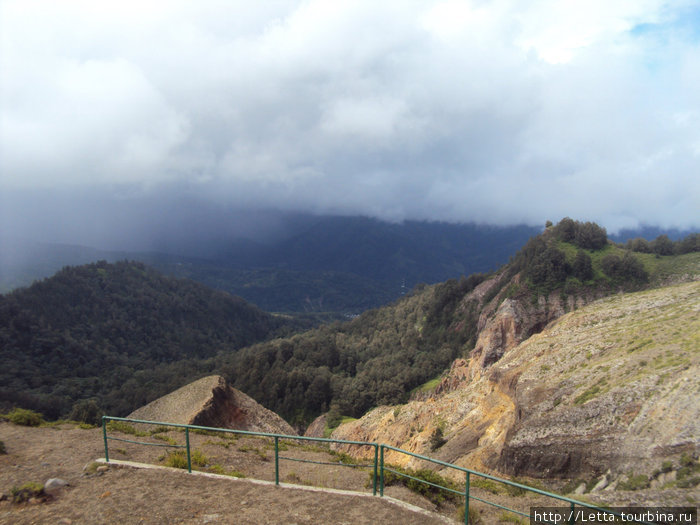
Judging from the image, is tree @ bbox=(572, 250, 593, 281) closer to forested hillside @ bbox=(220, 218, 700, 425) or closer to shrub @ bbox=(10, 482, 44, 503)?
forested hillside @ bbox=(220, 218, 700, 425)

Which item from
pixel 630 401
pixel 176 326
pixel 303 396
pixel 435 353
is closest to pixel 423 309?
pixel 435 353

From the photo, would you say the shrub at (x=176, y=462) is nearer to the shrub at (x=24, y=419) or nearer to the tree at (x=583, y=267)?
the shrub at (x=24, y=419)

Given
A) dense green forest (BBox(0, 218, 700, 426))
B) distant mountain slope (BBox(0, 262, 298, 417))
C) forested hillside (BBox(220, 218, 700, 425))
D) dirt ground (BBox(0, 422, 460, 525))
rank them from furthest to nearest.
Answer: distant mountain slope (BBox(0, 262, 298, 417))
dense green forest (BBox(0, 218, 700, 426))
forested hillside (BBox(220, 218, 700, 425))
dirt ground (BBox(0, 422, 460, 525))

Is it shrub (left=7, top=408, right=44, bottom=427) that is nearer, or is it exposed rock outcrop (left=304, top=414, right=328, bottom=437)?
shrub (left=7, top=408, right=44, bottom=427)

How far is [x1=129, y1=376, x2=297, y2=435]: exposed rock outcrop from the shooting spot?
2427 cm

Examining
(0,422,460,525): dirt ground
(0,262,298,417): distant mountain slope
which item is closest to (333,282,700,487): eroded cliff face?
(0,422,460,525): dirt ground

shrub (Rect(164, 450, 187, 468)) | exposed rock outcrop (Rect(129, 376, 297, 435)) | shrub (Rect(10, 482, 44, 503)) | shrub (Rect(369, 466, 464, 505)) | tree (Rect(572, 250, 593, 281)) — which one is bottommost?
exposed rock outcrop (Rect(129, 376, 297, 435))

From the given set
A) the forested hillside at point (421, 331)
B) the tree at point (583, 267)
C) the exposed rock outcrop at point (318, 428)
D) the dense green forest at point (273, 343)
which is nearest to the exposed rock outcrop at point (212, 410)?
the exposed rock outcrop at point (318, 428)

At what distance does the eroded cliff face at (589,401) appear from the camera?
530 inches

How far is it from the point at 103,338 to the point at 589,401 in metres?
165

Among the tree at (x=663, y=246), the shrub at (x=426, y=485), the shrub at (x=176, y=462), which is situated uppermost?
the tree at (x=663, y=246)

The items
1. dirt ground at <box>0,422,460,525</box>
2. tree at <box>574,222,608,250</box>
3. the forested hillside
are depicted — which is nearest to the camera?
dirt ground at <box>0,422,460,525</box>

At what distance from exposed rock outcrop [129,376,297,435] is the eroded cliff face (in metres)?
10.5

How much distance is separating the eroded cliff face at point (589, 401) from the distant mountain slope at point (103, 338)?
83.8 m
